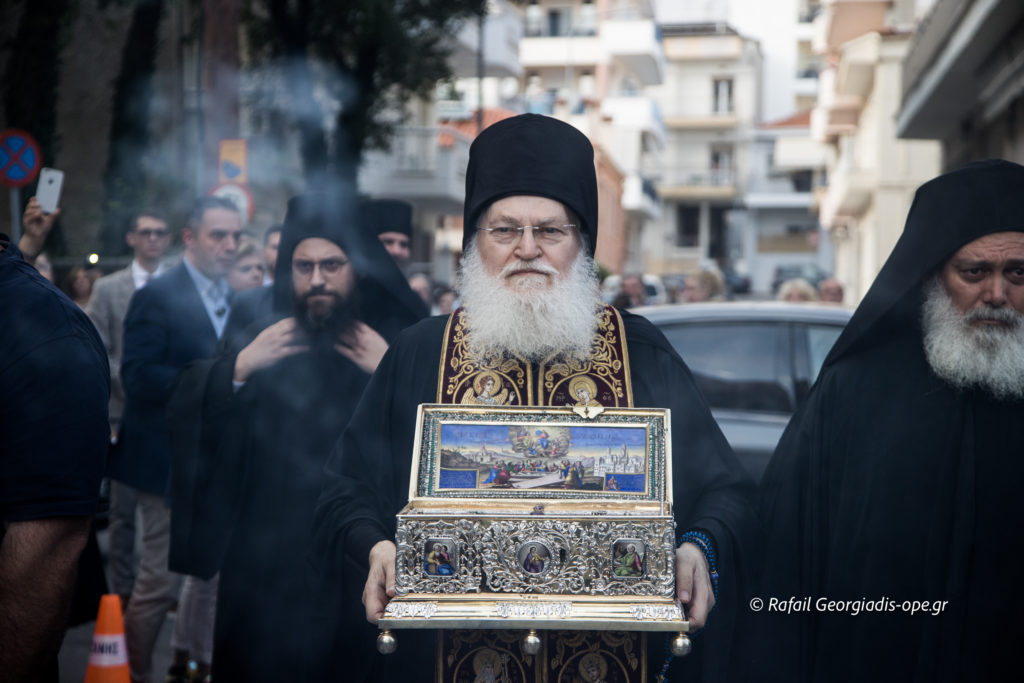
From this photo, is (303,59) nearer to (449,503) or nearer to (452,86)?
(452,86)

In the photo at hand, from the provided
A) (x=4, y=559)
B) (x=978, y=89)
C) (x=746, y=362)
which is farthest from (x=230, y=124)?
(x=4, y=559)

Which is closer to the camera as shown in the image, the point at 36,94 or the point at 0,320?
the point at 0,320

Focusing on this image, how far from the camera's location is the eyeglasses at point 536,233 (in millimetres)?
3020

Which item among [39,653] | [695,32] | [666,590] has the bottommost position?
[39,653]

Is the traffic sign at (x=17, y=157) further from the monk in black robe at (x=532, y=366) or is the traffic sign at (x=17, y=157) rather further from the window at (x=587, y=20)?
the window at (x=587, y=20)

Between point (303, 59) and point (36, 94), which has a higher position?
point (303, 59)

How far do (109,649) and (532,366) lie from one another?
2.16m

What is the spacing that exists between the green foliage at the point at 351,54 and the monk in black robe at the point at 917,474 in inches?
536

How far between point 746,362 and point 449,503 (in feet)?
13.8

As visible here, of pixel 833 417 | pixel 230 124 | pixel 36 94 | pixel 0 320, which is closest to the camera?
pixel 0 320

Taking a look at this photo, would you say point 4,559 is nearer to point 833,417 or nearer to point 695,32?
point 833,417

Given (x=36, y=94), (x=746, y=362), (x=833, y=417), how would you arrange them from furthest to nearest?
(x=36, y=94) → (x=746, y=362) → (x=833, y=417)

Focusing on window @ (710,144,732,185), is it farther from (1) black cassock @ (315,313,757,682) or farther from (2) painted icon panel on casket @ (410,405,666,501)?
(2) painted icon panel on casket @ (410,405,666,501)

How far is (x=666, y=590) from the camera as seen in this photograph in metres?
2.54
